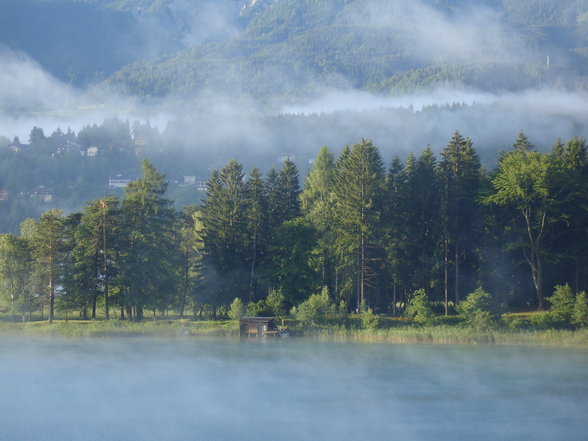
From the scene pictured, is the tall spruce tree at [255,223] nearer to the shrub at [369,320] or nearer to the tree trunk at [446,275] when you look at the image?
the shrub at [369,320]

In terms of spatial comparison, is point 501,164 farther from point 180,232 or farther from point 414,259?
point 180,232

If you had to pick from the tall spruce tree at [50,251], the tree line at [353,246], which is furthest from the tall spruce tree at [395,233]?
the tall spruce tree at [50,251]

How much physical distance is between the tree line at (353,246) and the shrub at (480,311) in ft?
19.3

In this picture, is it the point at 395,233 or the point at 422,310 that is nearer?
the point at 422,310

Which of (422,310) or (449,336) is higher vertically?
(422,310)

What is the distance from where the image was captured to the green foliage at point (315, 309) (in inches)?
2879

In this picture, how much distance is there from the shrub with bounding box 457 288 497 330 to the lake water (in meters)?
4.29

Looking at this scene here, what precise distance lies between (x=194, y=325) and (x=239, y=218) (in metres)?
12.8

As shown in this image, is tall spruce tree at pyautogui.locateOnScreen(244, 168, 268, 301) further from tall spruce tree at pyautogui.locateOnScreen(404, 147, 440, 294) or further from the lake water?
the lake water

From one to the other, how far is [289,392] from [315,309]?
25573 mm

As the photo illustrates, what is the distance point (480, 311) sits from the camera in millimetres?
69312

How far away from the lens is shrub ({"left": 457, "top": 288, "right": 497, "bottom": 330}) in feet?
227

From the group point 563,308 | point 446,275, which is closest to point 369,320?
point 446,275

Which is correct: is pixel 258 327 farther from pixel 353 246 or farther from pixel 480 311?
pixel 480 311
